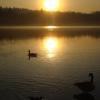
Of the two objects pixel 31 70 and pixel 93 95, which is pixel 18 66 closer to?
pixel 31 70

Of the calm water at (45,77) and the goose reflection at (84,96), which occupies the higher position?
the calm water at (45,77)

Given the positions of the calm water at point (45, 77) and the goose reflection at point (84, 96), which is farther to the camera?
the calm water at point (45, 77)

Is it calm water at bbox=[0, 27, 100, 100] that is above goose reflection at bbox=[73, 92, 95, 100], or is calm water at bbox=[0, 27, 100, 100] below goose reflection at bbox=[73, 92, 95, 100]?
above

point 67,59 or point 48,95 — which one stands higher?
point 67,59

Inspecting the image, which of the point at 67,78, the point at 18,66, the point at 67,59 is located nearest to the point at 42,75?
the point at 67,78

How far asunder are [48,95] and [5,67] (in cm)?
1154

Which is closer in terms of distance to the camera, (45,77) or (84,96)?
(84,96)

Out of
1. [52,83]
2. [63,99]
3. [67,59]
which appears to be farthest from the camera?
[67,59]

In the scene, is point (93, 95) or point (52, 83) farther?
point (52, 83)

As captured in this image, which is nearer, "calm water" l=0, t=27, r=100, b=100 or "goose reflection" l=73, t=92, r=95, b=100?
"goose reflection" l=73, t=92, r=95, b=100

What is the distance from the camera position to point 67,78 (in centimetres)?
2631

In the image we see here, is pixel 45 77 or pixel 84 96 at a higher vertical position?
pixel 45 77

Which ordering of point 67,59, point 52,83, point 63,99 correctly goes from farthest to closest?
→ point 67,59
point 52,83
point 63,99

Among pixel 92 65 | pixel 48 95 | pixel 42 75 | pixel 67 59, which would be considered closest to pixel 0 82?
pixel 42 75
